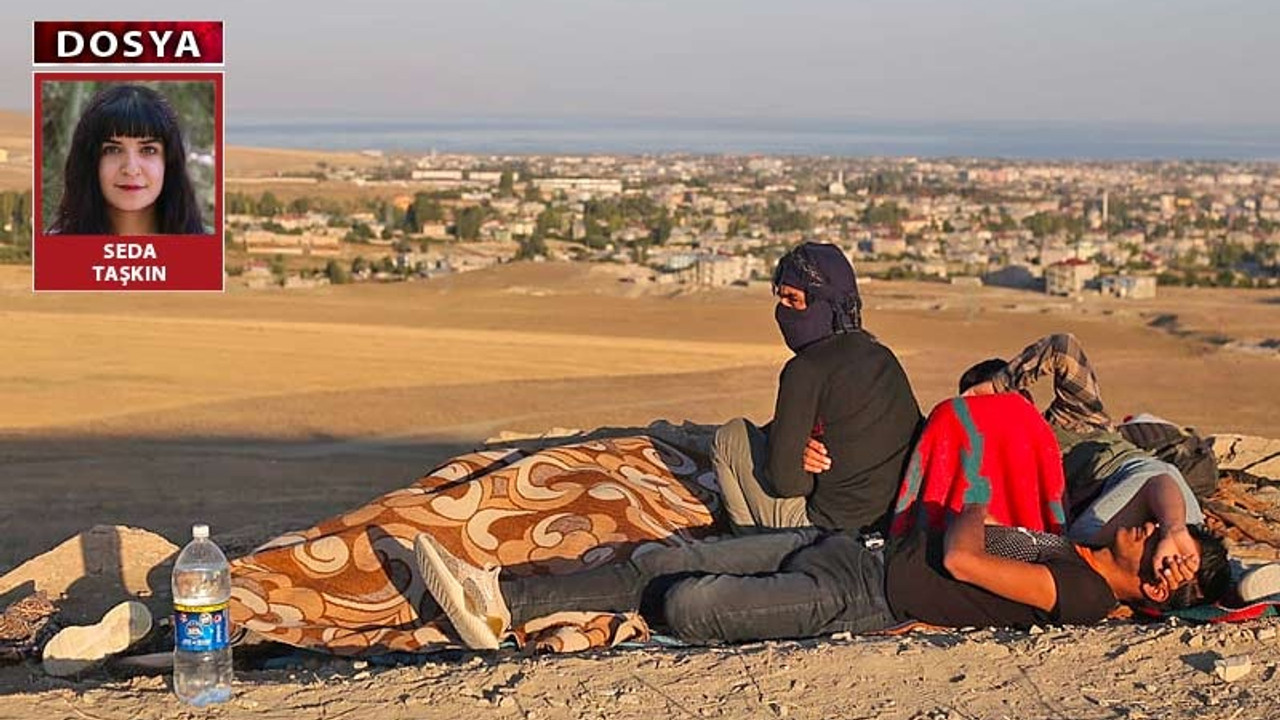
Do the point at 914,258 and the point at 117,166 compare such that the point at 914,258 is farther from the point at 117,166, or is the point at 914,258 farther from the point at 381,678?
the point at 381,678

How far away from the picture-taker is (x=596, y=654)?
18.5 feet

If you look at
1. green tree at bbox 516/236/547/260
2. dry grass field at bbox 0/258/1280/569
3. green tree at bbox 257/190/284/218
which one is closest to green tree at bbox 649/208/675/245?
green tree at bbox 516/236/547/260

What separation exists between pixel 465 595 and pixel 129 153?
7.20 m

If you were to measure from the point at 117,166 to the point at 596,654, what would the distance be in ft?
24.6

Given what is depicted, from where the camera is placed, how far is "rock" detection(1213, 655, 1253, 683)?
17.4 ft

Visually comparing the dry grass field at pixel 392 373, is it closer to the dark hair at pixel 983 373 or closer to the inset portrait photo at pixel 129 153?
the inset portrait photo at pixel 129 153

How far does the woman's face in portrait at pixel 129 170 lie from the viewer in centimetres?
1184

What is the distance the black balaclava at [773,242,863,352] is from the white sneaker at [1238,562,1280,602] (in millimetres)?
1626

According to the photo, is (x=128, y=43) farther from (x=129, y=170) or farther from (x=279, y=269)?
(x=279, y=269)

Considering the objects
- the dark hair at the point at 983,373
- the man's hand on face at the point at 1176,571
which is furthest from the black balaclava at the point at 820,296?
the man's hand on face at the point at 1176,571

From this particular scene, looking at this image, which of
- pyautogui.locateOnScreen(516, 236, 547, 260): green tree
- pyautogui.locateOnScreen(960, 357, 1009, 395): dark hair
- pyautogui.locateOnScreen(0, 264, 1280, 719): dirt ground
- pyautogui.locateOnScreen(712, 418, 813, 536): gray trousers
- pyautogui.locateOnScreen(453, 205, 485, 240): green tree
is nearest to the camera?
pyautogui.locateOnScreen(0, 264, 1280, 719): dirt ground

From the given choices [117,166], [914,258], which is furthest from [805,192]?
[117,166]

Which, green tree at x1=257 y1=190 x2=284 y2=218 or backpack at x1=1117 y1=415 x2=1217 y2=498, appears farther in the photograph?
green tree at x1=257 y1=190 x2=284 y2=218

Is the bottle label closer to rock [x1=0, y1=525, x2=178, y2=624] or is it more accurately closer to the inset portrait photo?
rock [x1=0, y1=525, x2=178, y2=624]
